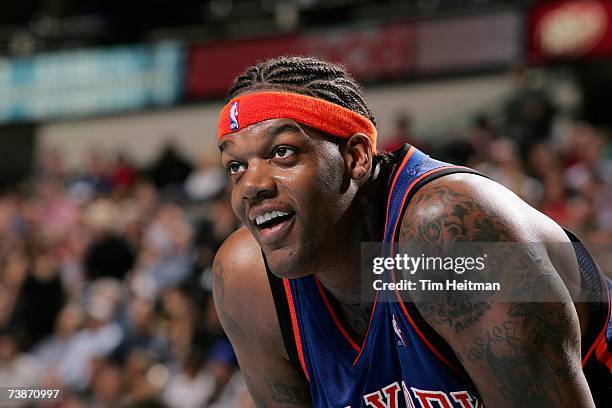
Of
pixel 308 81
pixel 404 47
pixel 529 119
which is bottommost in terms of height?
pixel 404 47

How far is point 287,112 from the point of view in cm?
232

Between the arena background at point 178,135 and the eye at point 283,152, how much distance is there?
200cm

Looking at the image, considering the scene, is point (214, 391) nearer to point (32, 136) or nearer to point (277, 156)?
point (277, 156)

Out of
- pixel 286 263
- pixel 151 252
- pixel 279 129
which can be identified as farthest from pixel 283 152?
pixel 151 252

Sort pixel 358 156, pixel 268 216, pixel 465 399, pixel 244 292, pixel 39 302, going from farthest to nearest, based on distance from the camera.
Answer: pixel 39 302
pixel 244 292
pixel 358 156
pixel 268 216
pixel 465 399

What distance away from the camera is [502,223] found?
2.01 metres

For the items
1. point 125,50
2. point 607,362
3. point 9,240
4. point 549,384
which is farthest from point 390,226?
point 125,50

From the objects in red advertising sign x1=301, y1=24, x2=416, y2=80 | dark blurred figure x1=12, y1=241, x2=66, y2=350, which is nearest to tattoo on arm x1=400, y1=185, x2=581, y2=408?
dark blurred figure x1=12, y1=241, x2=66, y2=350

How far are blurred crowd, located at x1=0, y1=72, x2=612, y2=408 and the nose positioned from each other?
2726mm

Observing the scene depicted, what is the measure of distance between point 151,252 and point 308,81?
612 centimetres

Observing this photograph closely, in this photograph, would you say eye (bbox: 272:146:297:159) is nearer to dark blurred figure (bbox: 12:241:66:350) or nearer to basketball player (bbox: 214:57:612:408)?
basketball player (bbox: 214:57:612:408)

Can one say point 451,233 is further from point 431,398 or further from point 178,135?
point 178,135

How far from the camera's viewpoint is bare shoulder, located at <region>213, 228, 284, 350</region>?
266 cm

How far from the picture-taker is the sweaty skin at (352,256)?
2.00 metres
